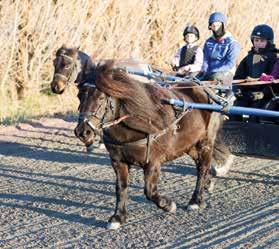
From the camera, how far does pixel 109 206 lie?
7434mm

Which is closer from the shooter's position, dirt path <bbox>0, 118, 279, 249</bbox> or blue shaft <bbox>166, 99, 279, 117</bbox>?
dirt path <bbox>0, 118, 279, 249</bbox>

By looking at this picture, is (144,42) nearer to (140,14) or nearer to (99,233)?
(140,14)

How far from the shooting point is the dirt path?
6242mm

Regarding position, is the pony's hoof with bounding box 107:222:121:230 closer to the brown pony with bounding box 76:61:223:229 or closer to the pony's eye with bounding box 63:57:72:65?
the brown pony with bounding box 76:61:223:229

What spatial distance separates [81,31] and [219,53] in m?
7.11

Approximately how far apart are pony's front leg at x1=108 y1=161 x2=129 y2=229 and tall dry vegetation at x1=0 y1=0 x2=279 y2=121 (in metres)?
7.83

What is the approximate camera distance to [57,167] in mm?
9609

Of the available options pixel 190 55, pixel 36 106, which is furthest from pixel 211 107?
pixel 36 106

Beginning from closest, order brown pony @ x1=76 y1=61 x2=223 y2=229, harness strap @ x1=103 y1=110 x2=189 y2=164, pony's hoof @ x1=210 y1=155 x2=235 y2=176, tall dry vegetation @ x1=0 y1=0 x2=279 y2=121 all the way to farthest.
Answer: brown pony @ x1=76 y1=61 x2=223 y2=229, harness strap @ x1=103 y1=110 x2=189 y2=164, pony's hoof @ x1=210 y1=155 x2=235 y2=176, tall dry vegetation @ x1=0 y1=0 x2=279 y2=121

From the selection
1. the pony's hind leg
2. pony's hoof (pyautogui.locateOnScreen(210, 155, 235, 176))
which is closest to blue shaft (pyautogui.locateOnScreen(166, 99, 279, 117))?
the pony's hind leg

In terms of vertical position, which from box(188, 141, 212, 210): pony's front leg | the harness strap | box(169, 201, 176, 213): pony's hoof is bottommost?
box(169, 201, 176, 213): pony's hoof

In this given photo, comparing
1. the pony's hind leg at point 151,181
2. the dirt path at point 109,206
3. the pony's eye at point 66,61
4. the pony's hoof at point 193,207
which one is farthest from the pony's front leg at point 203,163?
the pony's eye at point 66,61

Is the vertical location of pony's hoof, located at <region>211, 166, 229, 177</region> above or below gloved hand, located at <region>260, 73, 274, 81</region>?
below

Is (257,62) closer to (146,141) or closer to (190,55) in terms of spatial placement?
(190,55)
